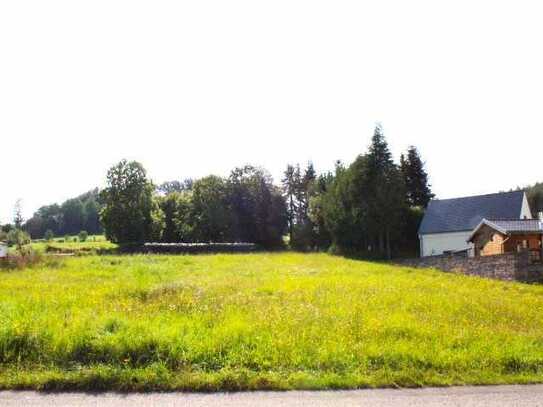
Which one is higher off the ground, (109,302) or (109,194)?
(109,194)

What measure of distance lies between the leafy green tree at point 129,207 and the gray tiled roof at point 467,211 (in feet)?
96.9

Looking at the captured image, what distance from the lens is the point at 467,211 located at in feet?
130

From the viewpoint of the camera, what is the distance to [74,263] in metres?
24.3

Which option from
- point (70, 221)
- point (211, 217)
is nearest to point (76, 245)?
point (211, 217)

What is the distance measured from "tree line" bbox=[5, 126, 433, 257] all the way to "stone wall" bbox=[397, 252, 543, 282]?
43.7 ft


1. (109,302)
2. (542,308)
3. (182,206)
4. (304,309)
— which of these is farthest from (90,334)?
(182,206)

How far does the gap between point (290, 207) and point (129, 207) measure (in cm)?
2046

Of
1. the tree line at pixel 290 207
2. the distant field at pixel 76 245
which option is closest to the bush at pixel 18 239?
the distant field at pixel 76 245

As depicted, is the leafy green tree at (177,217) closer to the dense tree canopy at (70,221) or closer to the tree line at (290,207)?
the tree line at (290,207)

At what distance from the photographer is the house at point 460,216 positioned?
37.7m

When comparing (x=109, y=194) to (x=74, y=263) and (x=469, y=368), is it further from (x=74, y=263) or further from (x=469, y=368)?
(x=469, y=368)

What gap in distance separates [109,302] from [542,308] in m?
10.6

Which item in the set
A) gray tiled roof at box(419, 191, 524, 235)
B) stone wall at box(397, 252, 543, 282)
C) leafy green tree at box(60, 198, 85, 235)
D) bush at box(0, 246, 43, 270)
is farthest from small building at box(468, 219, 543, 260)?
leafy green tree at box(60, 198, 85, 235)

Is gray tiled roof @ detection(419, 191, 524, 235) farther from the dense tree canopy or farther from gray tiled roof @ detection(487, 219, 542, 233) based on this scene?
the dense tree canopy
